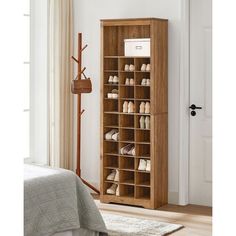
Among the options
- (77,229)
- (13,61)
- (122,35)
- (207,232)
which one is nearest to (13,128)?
(13,61)

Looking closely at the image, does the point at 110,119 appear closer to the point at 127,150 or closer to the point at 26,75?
the point at 127,150

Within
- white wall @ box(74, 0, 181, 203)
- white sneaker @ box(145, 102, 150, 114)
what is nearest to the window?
white wall @ box(74, 0, 181, 203)

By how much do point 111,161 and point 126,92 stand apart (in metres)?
0.73

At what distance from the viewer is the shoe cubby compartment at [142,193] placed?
204 inches

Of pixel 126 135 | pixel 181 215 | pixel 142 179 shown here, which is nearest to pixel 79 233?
pixel 181 215

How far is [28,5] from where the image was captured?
562 centimetres

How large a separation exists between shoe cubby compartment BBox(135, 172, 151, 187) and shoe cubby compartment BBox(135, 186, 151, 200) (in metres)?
0.06

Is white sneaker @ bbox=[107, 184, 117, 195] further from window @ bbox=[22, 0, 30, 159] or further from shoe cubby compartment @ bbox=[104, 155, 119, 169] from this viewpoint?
window @ bbox=[22, 0, 30, 159]

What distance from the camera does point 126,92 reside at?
5.32 m

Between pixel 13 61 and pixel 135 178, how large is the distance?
4.60 metres

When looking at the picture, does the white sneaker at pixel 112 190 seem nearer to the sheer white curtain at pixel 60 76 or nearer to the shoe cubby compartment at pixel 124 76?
the sheer white curtain at pixel 60 76

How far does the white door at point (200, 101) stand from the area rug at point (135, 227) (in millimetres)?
795

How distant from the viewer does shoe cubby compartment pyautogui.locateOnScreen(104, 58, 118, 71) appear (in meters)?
5.37

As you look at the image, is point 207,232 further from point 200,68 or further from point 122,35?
point 122,35
